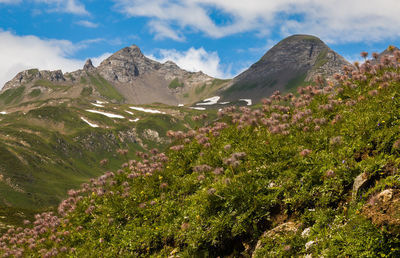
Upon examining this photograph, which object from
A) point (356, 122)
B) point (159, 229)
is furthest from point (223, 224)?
point (356, 122)

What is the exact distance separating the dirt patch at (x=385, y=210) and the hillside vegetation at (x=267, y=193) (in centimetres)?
2

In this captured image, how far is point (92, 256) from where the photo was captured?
10.5 metres

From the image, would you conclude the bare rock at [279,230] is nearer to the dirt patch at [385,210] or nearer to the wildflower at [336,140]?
the dirt patch at [385,210]

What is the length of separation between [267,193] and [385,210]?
3.04m

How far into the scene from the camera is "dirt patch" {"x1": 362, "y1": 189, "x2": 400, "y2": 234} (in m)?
5.04

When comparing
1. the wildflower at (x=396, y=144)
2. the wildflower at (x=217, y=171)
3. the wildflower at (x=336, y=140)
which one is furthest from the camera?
the wildflower at (x=217, y=171)

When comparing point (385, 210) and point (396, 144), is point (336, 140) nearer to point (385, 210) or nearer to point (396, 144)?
point (396, 144)

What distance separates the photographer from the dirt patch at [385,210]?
5.04m

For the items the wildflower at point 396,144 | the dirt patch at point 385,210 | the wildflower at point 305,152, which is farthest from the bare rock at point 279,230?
the wildflower at point 396,144

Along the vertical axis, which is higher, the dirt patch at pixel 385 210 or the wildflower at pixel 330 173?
the wildflower at pixel 330 173

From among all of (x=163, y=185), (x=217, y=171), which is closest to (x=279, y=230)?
(x=217, y=171)

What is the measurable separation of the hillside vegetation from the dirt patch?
2 centimetres

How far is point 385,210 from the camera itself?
5293 mm

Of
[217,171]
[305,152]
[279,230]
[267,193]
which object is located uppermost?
[305,152]
